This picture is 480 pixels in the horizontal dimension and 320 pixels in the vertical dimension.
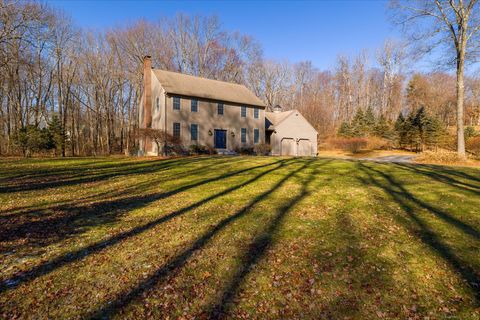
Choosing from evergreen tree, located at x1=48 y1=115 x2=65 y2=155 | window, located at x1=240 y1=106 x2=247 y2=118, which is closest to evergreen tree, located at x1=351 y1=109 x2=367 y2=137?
window, located at x1=240 y1=106 x2=247 y2=118

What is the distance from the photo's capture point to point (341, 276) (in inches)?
146

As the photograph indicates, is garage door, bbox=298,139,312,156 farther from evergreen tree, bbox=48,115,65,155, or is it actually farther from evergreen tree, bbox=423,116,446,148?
evergreen tree, bbox=48,115,65,155

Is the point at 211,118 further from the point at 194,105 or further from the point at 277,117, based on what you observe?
the point at 277,117

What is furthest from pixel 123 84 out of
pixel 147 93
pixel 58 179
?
pixel 58 179

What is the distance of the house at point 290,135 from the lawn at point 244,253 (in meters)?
20.0

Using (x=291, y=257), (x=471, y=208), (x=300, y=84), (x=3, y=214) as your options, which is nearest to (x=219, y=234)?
(x=291, y=257)

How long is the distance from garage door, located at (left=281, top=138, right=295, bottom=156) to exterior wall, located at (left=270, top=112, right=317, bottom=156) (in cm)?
24

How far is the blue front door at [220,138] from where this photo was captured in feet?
81.4

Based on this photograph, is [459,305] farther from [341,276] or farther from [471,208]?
[471,208]

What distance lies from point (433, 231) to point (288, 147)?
24.2 m

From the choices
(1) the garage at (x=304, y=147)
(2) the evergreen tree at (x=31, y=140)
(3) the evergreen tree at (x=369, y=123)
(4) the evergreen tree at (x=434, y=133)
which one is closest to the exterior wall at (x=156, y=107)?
(2) the evergreen tree at (x=31, y=140)

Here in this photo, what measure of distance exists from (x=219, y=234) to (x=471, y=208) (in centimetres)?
626

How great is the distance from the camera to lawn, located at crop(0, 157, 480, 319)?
3146 mm

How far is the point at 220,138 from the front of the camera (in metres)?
25.1
